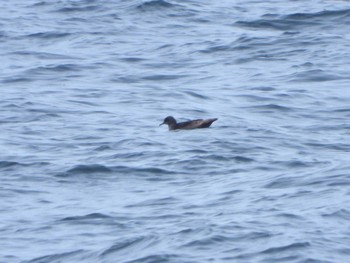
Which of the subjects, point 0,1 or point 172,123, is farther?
point 0,1

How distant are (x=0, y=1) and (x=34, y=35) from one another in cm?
439

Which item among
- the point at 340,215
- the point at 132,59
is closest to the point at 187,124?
the point at 132,59

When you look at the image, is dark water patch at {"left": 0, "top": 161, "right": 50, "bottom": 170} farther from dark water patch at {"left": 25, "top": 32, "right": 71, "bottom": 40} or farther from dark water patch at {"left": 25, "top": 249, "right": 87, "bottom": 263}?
dark water patch at {"left": 25, "top": 32, "right": 71, "bottom": 40}

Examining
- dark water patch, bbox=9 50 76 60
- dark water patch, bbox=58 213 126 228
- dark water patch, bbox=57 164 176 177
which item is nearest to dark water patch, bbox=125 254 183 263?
dark water patch, bbox=58 213 126 228

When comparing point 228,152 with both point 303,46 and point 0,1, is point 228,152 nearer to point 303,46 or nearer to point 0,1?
point 303,46

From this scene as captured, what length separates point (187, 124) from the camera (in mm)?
17500

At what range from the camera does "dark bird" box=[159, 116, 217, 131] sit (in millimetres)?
17312

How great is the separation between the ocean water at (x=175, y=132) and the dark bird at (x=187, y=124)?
0.36 feet

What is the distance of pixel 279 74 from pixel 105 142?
5222 millimetres

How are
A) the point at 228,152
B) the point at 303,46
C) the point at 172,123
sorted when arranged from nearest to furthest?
the point at 228,152 → the point at 172,123 → the point at 303,46

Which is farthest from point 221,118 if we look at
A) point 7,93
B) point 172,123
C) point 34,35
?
point 34,35

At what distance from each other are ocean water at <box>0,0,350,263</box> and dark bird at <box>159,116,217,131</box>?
11cm

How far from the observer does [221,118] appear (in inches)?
713

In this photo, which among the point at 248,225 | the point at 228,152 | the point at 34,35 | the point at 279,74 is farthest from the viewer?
the point at 34,35
